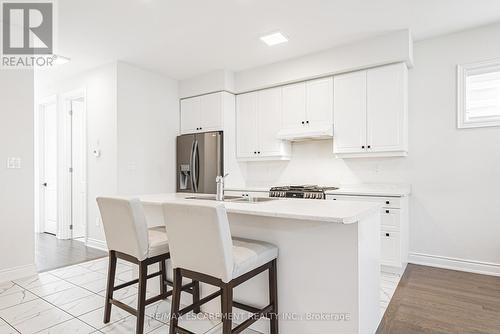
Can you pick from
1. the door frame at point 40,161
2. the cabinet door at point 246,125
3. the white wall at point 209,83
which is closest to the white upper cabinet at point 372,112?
the cabinet door at point 246,125

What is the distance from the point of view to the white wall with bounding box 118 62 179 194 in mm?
4023

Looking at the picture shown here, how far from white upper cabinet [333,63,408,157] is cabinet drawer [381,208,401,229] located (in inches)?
27.6

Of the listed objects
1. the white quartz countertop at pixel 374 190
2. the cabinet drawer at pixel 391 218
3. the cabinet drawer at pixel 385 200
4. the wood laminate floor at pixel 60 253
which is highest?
the white quartz countertop at pixel 374 190

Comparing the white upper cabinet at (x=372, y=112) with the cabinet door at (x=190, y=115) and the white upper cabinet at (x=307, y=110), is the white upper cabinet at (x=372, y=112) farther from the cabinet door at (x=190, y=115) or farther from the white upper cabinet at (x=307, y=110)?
the cabinet door at (x=190, y=115)

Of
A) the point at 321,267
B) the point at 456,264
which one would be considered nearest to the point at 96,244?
the point at 321,267

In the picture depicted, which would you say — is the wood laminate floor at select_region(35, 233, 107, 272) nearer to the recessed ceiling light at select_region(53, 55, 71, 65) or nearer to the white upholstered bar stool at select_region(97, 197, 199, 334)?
the white upholstered bar stool at select_region(97, 197, 199, 334)

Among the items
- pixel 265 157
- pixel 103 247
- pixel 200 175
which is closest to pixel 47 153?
pixel 103 247

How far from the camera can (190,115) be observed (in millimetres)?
4809

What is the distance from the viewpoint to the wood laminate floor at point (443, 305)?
2074 millimetres

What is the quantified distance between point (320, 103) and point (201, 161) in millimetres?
1975

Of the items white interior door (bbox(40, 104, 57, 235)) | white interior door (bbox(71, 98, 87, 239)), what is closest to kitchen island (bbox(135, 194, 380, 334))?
white interior door (bbox(71, 98, 87, 239))

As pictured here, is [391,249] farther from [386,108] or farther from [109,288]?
[109,288]

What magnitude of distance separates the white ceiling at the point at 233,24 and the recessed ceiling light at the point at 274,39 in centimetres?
8

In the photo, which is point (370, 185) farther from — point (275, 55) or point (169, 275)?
point (169, 275)
